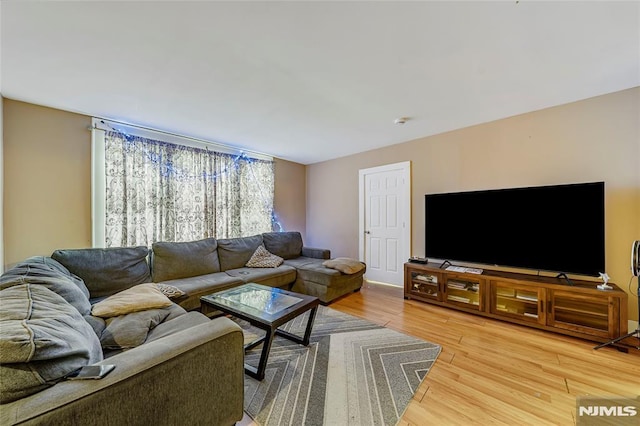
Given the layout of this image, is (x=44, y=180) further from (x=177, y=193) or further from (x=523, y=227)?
(x=523, y=227)

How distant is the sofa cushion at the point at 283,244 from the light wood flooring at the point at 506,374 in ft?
6.76

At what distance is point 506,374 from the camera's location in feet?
5.92

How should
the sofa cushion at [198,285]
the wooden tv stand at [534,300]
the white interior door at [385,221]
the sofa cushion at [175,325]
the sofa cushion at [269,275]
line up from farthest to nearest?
1. the white interior door at [385,221]
2. the sofa cushion at [269,275]
3. the sofa cushion at [198,285]
4. the wooden tv stand at [534,300]
5. the sofa cushion at [175,325]

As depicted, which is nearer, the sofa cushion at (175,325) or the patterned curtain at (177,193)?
the sofa cushion at (175,325)

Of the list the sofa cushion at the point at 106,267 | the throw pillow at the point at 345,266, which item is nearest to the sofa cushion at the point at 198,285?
the sofa cushion at the point at 106,267

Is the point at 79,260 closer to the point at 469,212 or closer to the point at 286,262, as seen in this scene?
the point at 286,262

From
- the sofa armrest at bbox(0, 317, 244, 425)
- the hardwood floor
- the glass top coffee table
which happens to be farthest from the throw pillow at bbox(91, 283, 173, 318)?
the hardwood floor

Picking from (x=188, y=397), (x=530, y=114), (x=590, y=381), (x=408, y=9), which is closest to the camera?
(x=188, y=397)

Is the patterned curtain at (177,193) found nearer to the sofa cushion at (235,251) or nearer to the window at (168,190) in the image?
the window at (168,190)

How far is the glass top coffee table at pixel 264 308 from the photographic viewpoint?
68.5 inches

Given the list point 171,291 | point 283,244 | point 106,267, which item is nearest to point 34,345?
point 171,291

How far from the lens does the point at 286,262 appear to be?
153 inches

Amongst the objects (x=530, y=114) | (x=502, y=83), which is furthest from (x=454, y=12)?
(x=530, y=114)

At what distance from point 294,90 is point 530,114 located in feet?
8.77
